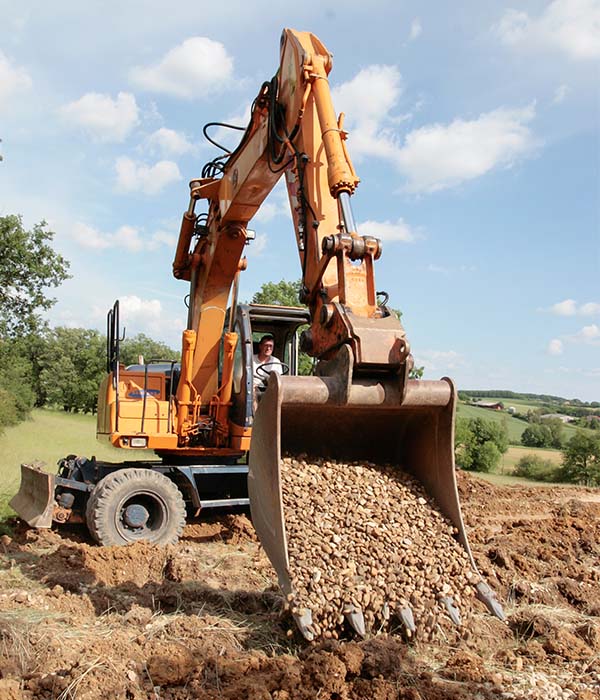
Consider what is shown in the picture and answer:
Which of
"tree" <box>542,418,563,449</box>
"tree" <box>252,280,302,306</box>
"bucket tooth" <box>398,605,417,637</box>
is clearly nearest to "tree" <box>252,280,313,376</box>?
"tree" <box>252,280,302,306</box>

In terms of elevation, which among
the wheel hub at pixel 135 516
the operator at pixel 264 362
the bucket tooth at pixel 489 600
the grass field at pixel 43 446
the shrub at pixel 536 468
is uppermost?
the operator at pixel 264 362

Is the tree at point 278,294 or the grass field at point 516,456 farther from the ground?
the tree at point 278,294

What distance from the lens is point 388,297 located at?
4277mm

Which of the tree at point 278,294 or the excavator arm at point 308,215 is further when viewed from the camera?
the tree at point 278,294

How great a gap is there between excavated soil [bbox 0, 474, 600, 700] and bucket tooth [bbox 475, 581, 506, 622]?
0.17 meters

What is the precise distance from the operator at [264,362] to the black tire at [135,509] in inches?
59.4

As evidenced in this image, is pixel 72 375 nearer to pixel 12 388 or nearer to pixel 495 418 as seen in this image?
pixel 12 388

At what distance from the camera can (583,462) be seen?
19.3m

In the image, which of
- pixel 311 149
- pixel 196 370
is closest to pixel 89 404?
pixel 196 370

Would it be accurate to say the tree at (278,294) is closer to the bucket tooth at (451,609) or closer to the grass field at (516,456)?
the grass field at (516,456)

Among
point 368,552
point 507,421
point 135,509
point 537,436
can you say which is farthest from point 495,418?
point 368,552

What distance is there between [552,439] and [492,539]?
21539 mm

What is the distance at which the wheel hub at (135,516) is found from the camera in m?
6.70

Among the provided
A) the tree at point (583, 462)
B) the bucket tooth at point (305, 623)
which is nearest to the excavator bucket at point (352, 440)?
the bucket tooth at point (305, 623)
